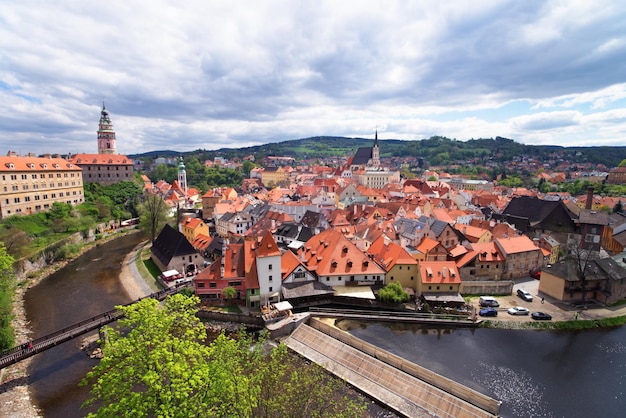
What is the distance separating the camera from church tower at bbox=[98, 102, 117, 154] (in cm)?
10256

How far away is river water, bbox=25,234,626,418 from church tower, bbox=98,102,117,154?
3208 inches

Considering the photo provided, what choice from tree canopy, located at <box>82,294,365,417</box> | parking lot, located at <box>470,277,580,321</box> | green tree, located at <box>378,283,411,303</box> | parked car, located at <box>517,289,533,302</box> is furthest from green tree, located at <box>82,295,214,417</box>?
parked car, located at <box>517,289,533,302</box>

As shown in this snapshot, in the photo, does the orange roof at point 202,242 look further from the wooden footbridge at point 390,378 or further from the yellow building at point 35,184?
the yellow building at point 35,184

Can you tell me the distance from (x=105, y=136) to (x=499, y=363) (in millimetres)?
117660

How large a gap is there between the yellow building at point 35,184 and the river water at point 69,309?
1618 cm

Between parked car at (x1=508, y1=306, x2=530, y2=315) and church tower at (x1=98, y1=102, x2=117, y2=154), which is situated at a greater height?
church tower at (x1=98, y1=102, x2=117, y2=154)

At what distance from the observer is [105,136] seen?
339ft

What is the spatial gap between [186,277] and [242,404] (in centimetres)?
3115

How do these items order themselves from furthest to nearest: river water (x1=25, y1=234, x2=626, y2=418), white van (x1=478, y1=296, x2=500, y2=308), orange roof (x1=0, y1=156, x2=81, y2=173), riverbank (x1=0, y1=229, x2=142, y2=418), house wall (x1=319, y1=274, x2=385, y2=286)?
orange roof (x1=0, y1=156, x2=81, y2=173)
house wall (x1=319, y1=274, x2=385, y2=286)
white van (x1=478, y1=296, x2=500, y2=308)
river water (x1=25, y1=234, x2=626, y2=418)
riverbank (x1=0, y1=229, x2=142, y2=418)

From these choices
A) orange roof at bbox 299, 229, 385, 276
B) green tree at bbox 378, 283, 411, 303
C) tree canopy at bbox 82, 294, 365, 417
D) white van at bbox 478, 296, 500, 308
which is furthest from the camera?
orange roof at bbox 299, 229, 385, 276

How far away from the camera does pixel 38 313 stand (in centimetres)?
3419

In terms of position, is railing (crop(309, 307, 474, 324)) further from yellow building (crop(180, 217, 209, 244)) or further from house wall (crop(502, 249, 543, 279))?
yellow building (crop(180, 217, 209, 244))

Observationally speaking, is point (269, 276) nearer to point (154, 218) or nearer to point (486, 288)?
point (486, 288)

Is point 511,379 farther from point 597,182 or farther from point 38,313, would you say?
point 597,182
